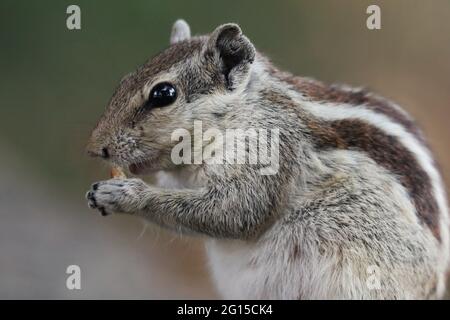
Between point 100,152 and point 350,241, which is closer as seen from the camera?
point 100,152

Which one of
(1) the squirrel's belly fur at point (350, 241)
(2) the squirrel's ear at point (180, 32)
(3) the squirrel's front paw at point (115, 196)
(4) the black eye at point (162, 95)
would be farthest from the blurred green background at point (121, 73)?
(4) the black eye at point (162, 95)

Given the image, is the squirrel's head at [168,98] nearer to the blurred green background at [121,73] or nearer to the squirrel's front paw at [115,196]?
the squirrel's front paw at [115,196]

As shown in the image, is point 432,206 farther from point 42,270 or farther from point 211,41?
point 42,270

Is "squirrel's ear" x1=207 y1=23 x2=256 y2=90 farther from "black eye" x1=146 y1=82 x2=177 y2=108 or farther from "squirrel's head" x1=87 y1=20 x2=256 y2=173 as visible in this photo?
"black eye" x1=146 y1=82 x2=177 y2=108

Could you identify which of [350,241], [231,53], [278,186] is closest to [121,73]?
[231,53]

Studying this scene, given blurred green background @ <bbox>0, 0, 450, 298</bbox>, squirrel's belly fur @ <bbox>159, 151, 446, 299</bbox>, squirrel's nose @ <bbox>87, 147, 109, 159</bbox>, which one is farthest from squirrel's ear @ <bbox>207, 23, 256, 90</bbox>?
blurred green background @ <bbox>0, 0, 450, 298</bbox>

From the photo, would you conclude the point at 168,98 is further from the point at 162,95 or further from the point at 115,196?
the point at 115,196
